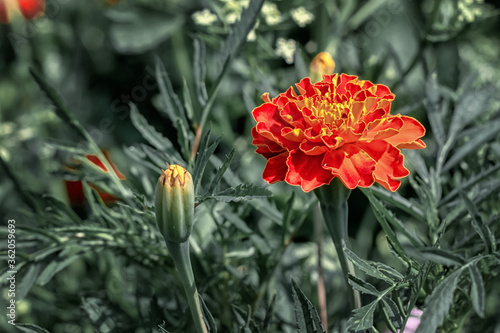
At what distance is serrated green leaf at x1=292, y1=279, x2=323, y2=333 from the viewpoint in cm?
36

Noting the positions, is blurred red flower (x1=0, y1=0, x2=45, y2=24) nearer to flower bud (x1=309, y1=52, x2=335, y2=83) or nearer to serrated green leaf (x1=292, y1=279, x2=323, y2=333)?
flower bud (x1=309, y1=52, x2=335, y2=83)

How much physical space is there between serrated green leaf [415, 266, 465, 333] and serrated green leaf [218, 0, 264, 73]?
8.6 inches

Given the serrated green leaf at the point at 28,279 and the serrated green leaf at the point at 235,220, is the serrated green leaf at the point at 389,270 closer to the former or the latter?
the serrated green leaf at the point at 235,220

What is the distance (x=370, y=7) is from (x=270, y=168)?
54 cm

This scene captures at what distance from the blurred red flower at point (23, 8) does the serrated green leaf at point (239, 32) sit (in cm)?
63

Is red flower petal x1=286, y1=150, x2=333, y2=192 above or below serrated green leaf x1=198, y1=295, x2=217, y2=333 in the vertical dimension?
above

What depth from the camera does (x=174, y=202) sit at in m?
0.35

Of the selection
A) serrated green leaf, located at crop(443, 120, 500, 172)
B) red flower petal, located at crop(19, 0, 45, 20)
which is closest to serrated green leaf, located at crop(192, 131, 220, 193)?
serrated green leaf, located at crop(443, 120, 500, 172)

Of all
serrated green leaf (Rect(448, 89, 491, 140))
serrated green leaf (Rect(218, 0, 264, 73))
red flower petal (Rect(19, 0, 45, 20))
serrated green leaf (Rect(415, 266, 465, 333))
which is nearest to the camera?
serrated green leaf (Rect(415, 266, 465, 333))

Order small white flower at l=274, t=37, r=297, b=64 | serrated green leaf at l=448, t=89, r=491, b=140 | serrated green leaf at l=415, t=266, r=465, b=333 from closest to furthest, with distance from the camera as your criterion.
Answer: serrated green leaf at l=415, t=266, r=465, b=333 < serrated green leaf at l=448, t=89, r=491, b=140 < small white flower at l=274, t=37, r=297, b=64

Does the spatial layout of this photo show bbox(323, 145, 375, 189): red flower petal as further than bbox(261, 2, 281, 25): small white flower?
No

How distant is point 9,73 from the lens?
1182mm

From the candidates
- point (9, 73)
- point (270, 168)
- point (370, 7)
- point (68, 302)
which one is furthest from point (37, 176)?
point (270, 168)

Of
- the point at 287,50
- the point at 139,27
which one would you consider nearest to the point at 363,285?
the point at 287,50
